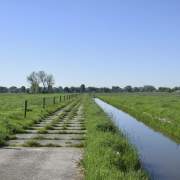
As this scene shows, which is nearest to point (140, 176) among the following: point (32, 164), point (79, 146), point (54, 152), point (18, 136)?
point (32, 164)

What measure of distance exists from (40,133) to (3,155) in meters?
5.92

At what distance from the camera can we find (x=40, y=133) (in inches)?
694

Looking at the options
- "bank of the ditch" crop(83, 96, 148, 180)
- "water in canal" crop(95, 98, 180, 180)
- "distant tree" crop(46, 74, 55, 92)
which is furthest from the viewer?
"distant tree" crop(46, 74, 55, 92)

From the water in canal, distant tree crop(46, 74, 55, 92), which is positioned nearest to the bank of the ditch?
the water in canal

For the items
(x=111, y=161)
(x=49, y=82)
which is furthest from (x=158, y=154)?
(x=49, y=82)

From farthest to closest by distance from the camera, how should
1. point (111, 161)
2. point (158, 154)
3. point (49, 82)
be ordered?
point (49, 82), point (158, 154), point (111, 161)

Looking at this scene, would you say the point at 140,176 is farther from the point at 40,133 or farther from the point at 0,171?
the point at 40,133

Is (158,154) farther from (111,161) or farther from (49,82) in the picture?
(49,82)

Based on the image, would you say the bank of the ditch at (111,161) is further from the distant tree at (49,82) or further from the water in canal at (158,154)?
the distant tree at (49,82)

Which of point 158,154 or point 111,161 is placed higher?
point 111,161

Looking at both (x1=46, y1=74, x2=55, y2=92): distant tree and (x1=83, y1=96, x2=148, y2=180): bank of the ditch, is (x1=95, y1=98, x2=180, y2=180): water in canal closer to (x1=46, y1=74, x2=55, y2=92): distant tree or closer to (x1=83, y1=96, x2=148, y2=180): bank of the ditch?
(x1=83, y1=96, x2=148, y2=180): bank of the ditch

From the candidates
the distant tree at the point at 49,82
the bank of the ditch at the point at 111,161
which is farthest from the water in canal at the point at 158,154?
the distant tree at the point at 49,82

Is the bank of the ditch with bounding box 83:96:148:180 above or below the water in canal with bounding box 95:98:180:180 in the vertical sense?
above

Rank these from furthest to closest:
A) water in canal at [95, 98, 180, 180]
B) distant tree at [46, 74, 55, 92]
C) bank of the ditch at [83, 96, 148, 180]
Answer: distant tree at [46, 74, 55, 92] → water in canal at [95, 98, 180, 180] → bank of the ditch at [83, 96, 148, 180]
